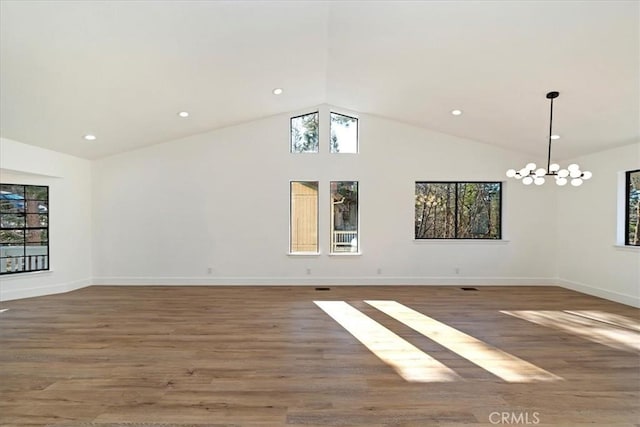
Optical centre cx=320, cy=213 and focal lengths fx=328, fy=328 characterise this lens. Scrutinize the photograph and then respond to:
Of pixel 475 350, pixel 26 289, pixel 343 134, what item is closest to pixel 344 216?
pixel 343 134

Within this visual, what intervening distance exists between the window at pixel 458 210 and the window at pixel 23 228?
281 inches

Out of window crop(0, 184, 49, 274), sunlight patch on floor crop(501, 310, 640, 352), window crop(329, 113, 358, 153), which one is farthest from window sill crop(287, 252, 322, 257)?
window crop(0, 184, 49, 274)

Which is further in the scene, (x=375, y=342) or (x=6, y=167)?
(x=6, y=167)

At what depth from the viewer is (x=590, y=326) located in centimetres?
415

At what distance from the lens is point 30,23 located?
2.98 metres

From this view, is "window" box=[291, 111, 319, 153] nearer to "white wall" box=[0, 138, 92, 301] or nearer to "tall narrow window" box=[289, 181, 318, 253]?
"tall narrow window" box=[289, 181, 318, 253]

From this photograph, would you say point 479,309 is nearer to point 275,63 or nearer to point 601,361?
point 601,361

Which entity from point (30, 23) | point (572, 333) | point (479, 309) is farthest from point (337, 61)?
point (572, 333)

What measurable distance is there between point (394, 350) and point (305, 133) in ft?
15.7

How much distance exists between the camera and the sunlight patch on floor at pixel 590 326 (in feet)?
11.8

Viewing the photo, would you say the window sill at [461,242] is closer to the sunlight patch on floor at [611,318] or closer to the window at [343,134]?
A: the sunlight patch on floor at [611,318]

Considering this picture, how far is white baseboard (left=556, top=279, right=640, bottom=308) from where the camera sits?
5109mm

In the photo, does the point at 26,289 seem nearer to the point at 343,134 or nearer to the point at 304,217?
the point at 304,217

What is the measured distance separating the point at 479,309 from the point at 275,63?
4628mm
